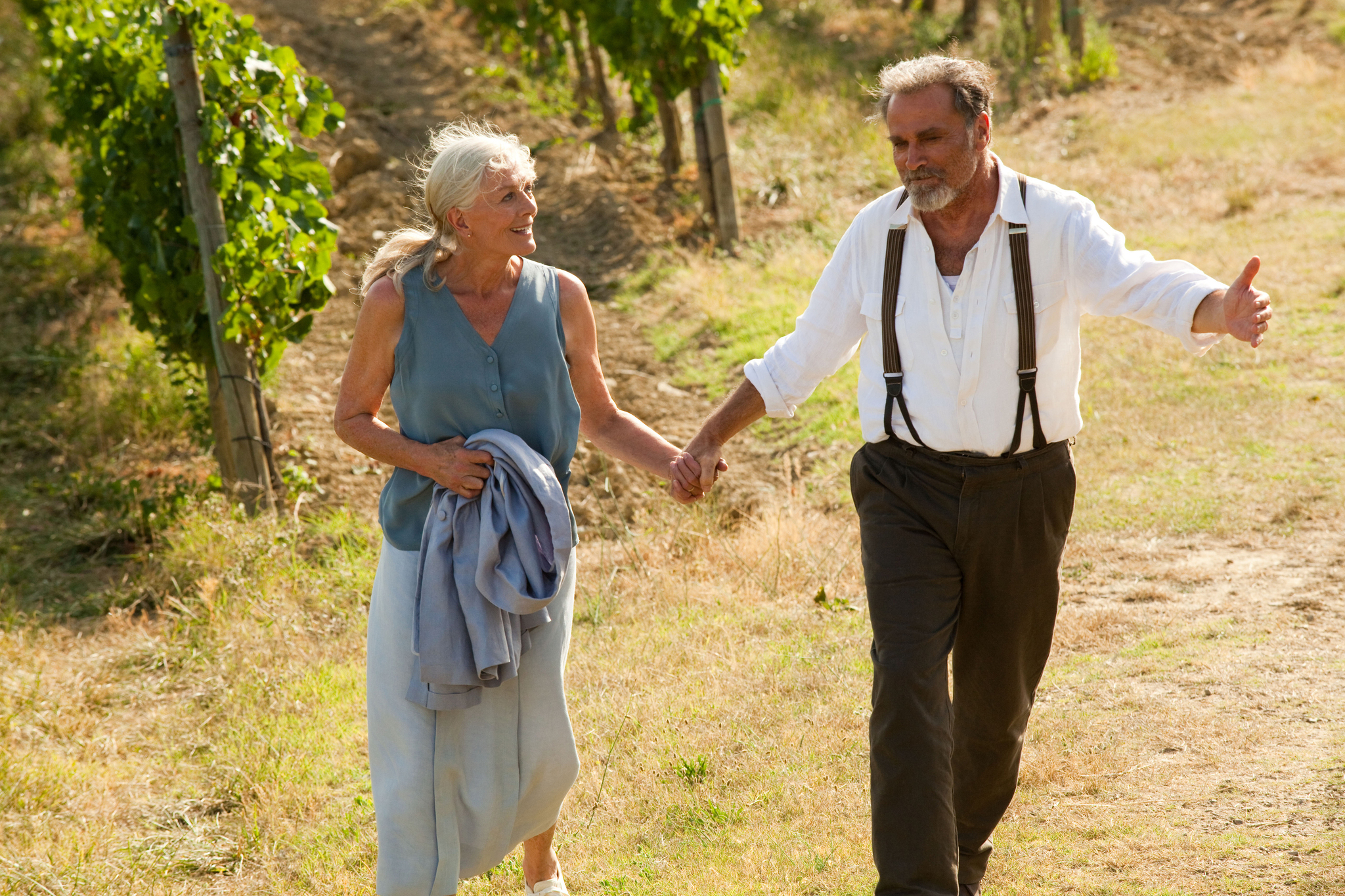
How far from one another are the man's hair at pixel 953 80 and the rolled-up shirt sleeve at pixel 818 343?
0.37 meters

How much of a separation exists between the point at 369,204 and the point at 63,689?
6578 millimetres

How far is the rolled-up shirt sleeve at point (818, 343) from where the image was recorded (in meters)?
3.22

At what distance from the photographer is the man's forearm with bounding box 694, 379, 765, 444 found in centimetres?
339

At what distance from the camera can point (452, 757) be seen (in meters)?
3.06

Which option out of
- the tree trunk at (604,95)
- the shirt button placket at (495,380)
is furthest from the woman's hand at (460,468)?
the tree trunk at (604,95)

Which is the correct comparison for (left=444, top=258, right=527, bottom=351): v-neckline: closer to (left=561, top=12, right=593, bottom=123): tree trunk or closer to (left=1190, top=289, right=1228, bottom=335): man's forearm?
(left=1190, top=289, right=1228, bottom=335): man's forearm

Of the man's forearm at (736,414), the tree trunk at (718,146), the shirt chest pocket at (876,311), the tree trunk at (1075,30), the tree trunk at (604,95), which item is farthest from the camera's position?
the tree trunk at (1075,30)

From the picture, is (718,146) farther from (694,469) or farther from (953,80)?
(953,80)

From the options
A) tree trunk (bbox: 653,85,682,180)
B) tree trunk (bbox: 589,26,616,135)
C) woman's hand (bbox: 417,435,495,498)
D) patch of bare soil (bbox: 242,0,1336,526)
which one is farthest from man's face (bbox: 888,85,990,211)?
tree trunk (bbox: 589,26,616,135)

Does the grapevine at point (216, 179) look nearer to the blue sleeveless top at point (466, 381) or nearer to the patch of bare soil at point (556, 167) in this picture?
the patch of bare soil at point (556, 167)

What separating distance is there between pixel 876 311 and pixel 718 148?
7.49 metres

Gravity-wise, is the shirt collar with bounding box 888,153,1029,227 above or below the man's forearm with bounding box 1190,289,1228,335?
above

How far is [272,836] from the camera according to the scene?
13.4ft

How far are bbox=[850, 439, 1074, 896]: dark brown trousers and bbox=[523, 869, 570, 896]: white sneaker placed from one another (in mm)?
987
